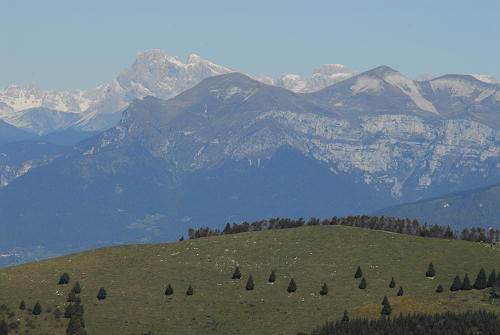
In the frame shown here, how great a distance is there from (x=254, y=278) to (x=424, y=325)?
1840 inches

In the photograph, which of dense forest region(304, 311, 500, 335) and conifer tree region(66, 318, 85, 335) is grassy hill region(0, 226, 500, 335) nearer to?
conifer tree region(66, 318, 85, 335)

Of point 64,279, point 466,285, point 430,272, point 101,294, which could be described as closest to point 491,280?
point 466,285

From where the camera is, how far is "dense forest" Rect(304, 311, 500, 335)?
332 ft

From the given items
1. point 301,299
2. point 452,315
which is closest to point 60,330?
point 301,299

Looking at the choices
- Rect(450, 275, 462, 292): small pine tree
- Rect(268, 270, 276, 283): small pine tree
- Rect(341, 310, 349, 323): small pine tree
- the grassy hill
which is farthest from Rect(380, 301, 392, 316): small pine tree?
Rect(268, 270, 276, 283): small pine tree

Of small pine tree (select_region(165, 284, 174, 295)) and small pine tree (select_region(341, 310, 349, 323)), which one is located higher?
small pine tree (select_region(165, 284, 174, 295))

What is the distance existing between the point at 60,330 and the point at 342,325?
45.8m

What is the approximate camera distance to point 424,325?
342 feet

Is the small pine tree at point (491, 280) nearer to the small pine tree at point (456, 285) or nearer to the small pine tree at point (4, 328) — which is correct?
the small pine tree at point (456, 285)

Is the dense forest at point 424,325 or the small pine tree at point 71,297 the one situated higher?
the small pine tree at point 71,297

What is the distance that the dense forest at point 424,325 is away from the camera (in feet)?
332

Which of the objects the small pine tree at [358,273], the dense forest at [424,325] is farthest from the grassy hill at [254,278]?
the dense forest at [424,325]

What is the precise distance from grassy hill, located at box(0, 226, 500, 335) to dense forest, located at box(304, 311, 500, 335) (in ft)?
26.2

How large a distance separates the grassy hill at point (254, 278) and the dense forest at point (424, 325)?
798 cm
